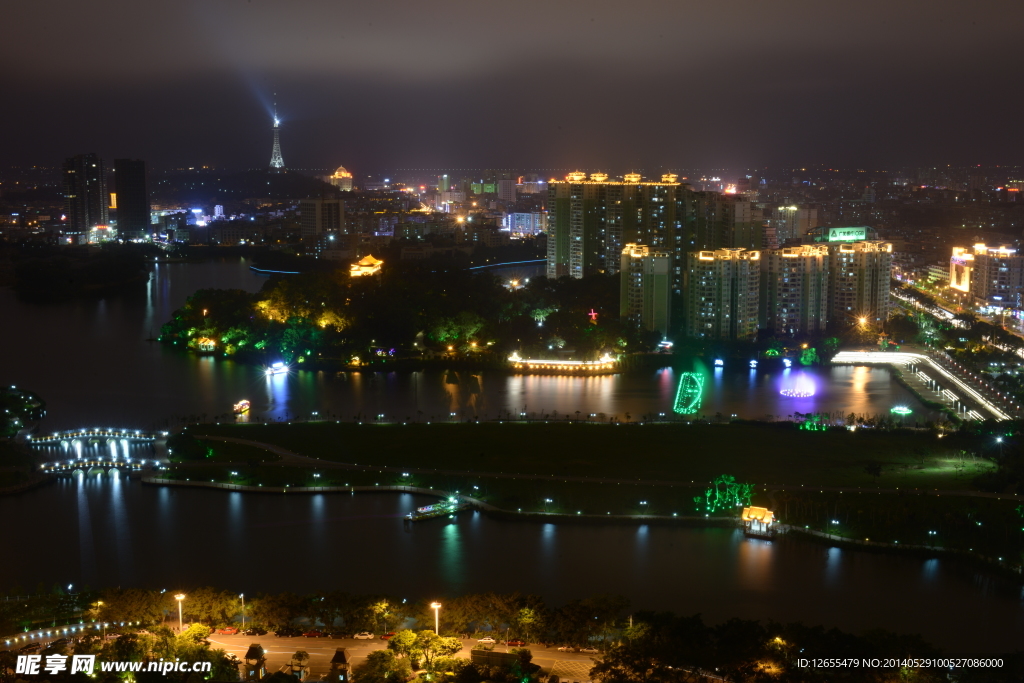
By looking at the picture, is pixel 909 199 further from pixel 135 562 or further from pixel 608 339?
pixel 135 562

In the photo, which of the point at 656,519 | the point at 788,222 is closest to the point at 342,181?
the point at 788,222

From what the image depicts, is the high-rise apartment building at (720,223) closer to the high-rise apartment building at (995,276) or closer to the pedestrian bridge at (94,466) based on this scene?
the high-rise apartment building at (995,276)

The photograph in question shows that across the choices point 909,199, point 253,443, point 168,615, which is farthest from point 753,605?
point 909,199

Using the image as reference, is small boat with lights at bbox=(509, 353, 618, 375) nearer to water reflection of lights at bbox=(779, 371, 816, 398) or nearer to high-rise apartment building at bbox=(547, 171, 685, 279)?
water reflection of lights at bbox=(779, 371, 816, 398)

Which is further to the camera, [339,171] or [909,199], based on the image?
[339,171]

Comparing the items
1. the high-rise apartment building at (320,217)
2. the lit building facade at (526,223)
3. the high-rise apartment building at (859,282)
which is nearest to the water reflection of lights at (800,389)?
the high-rise apartment building at (859,282)

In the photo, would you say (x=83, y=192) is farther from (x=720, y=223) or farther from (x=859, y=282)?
(x=859, y=282)

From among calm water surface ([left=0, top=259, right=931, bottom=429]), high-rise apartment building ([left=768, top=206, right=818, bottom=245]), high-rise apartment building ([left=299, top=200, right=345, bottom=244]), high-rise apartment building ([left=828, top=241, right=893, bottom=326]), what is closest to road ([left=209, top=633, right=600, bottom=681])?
calm water surface ([left=0, top=259, right=931, bottom=429])
